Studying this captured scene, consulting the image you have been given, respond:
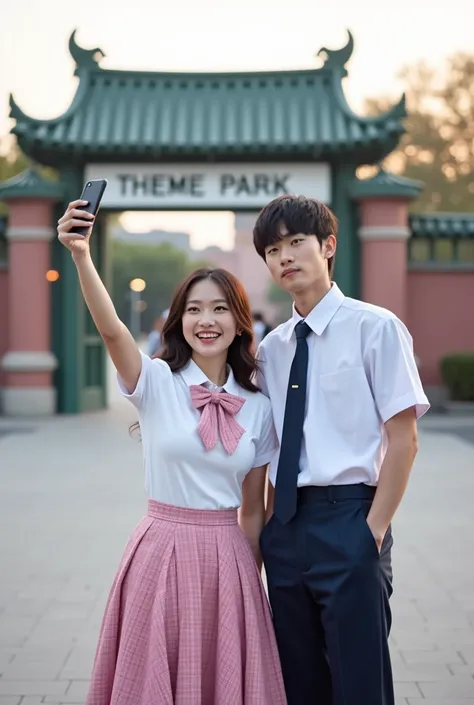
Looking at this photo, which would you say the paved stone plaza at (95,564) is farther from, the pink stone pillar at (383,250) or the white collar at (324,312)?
the pink stone pillar at (383,250)

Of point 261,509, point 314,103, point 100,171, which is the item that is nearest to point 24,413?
point 100,171

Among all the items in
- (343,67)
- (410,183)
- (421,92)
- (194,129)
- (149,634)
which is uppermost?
(421,92)

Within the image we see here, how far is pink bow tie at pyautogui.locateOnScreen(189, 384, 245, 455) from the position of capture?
2768 millimetres

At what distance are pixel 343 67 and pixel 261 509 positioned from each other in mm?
14016

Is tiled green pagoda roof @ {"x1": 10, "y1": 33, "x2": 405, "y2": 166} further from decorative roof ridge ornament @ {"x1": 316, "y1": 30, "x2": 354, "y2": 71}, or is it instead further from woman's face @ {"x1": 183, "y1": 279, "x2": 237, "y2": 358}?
woman's face @ {"x1": 183, "y1": 279, "x2": 237, "y2": 358}

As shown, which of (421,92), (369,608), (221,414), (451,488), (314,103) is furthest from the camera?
(421,92)

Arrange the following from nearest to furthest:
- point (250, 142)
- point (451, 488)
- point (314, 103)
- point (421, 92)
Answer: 1. point (451, 488)
2. point (250, 142)
3. point (314, 103)
4. point (421, 92)

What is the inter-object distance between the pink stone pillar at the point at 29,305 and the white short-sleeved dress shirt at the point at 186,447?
12.0 m

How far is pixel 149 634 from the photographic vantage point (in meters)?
2.71

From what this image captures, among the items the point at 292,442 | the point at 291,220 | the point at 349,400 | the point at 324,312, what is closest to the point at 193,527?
the point at 292,442

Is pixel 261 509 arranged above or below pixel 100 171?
below

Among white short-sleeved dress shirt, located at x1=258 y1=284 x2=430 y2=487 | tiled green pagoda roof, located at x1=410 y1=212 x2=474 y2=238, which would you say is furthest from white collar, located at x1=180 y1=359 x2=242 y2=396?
tiled green pagoda roof, located at x1=410 y1=212 x2=474 y2=238

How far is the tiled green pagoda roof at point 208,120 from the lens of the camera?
14.5 m

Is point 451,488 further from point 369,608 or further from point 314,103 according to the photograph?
point 314,103
